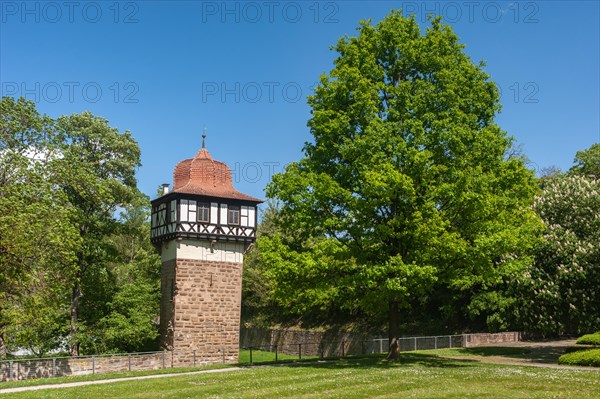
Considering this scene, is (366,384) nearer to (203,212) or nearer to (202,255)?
A: (202,255)

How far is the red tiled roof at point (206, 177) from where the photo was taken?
37188mm

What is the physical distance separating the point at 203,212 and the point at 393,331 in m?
16.3

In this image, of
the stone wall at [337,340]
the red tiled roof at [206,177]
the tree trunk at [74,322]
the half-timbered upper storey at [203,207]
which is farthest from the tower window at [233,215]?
the tree trunk at [74,322]

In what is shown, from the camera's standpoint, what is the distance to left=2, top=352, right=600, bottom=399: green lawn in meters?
15.4

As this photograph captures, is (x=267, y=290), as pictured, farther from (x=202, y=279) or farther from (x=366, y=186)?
(x=366, y=186)

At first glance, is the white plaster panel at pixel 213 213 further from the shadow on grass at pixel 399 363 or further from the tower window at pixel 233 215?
the shadow on grass at pixel 399 363

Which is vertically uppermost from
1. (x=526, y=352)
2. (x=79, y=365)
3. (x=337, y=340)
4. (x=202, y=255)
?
(x=202, y=255)

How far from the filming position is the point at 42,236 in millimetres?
25078

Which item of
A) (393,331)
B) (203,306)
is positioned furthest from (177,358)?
(393,331)

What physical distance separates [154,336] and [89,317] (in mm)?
4266

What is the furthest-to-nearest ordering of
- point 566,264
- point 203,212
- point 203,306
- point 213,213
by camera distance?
point 213,213, point 203,212, point 203,306, point 566,264

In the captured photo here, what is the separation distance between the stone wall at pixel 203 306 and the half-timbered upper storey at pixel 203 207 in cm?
183

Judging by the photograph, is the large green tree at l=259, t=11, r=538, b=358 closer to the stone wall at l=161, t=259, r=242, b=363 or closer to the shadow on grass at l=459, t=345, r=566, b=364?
the shadow on grass at l=459, t=345, r=566, b=364

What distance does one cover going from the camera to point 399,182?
20062mm
